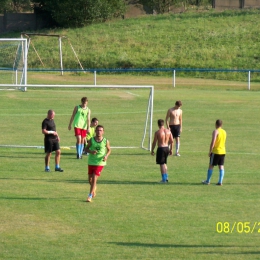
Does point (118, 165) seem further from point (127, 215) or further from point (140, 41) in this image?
point (140, 41)

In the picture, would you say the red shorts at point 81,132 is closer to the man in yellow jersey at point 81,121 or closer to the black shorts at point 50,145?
the man in yellow jersey at point 81,121

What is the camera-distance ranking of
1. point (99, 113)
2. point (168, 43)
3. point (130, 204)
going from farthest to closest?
1. point (168, 43)
2. point (99, 113)
3. point (130, 204)

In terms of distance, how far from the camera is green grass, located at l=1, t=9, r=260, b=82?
6131 centimetres

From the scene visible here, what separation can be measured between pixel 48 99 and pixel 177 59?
941 inches

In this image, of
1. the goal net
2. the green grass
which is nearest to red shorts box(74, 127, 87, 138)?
the goal net

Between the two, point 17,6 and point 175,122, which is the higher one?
point 17,6

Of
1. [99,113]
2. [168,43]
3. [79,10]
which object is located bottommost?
[99,113]

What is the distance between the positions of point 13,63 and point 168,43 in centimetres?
2702

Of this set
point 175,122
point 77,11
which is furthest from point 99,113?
point 77,11

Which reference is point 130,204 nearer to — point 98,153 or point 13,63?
point 98,153

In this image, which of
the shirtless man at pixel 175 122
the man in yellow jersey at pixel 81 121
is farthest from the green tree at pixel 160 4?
the man in yellow jersey at pixel 81 121

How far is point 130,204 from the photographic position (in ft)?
51.0
